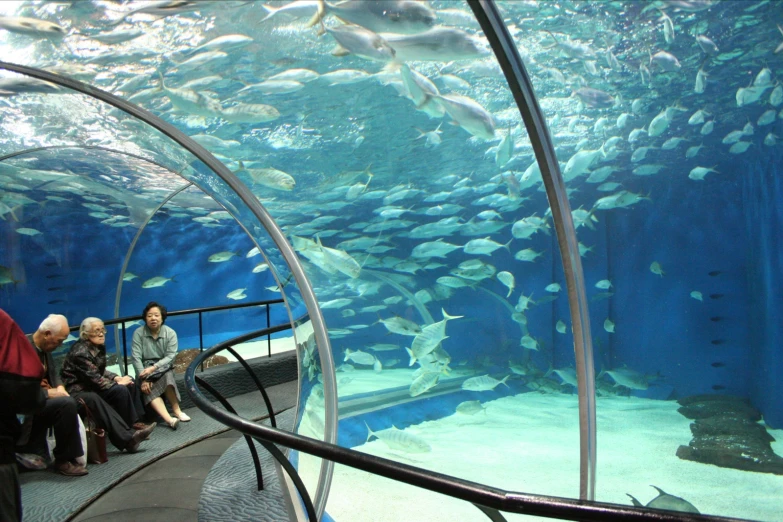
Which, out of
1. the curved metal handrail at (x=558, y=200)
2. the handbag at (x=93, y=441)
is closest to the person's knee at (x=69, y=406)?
the handbag at (x=93, y=441)

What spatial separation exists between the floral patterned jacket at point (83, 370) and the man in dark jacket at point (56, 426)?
29 centimetres

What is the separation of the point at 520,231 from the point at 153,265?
35.7 feet

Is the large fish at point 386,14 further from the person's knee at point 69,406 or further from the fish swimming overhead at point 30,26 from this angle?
the person's knee at point 69,406

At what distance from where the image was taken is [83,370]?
4.16m

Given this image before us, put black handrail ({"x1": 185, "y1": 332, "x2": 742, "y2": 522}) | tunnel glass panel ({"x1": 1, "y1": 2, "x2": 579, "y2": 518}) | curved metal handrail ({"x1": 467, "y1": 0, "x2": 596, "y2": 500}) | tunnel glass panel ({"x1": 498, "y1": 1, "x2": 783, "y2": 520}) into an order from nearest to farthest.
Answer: black handrail ({"x1": 185, "y1": 332, "x2": 742, "y2": 522}) < curved metal handrail ({"x1": 467, "y1": 0, "x2": 596, "y2": 500}) < tunnel glass panel ({"x1": 1, "y1": 2, "x2": 579, "y2": 518}) < tunnel glass panel ({"x1": 498, "y1": 1, "x2": 783, "y2": 520})

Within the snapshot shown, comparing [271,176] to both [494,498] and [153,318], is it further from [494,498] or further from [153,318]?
[153,318]

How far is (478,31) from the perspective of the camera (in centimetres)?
243

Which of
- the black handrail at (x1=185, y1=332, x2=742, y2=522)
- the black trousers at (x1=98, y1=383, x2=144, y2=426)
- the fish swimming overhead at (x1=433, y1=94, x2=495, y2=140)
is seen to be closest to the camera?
the black handrail at (x1=185, y1=332, x2=742, y2=522)

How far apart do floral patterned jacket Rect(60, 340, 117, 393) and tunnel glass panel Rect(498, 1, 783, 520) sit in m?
5.22

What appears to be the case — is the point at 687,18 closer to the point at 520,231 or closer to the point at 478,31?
the point at 520,231

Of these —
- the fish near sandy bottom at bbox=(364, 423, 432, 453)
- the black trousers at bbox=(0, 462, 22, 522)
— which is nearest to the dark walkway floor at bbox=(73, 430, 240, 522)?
the black trousers at bbox=(0, 462, 22, 522)

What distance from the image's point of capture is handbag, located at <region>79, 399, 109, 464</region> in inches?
155

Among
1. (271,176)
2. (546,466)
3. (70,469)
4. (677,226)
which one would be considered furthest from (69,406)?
(677,226)

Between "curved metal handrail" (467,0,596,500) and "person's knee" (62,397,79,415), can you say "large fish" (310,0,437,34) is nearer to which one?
"curved metal handrail" (467,0,596,500)
